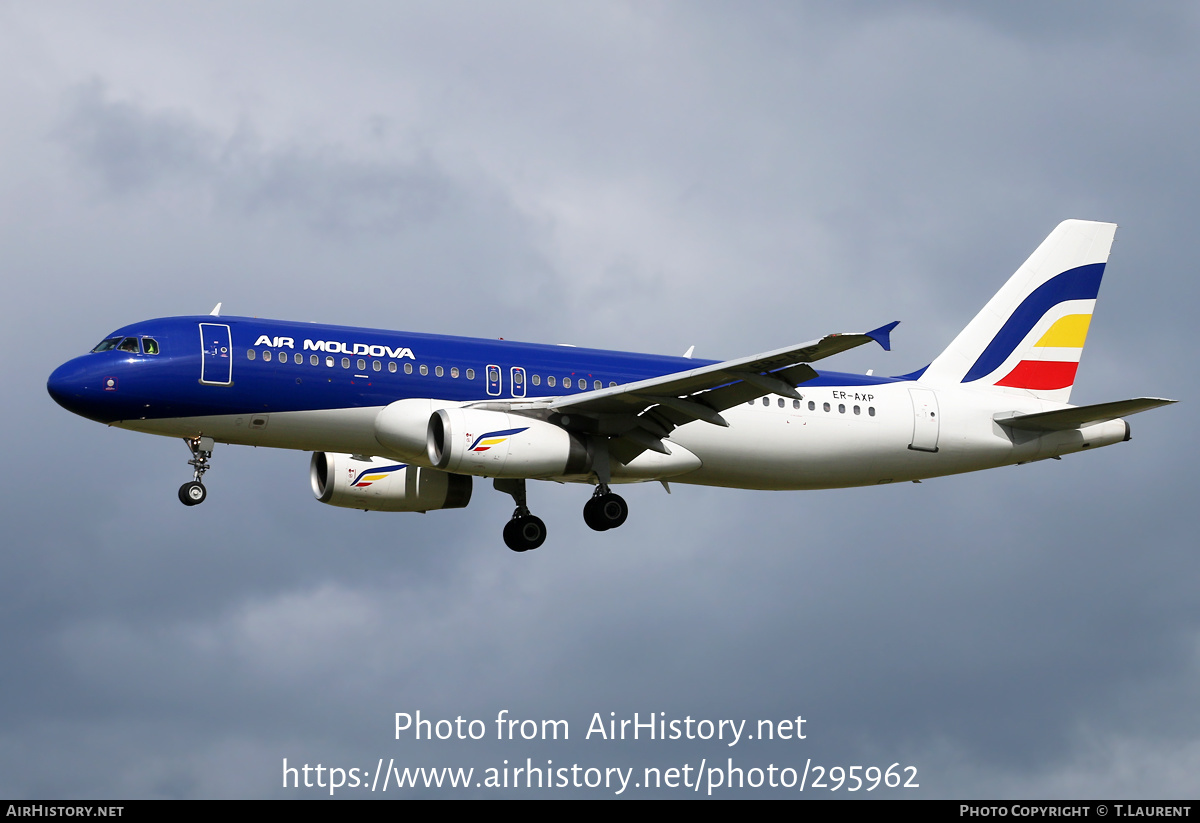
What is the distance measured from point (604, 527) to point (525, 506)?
11.3ft

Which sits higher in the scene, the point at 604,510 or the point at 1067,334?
the point at 1067,334

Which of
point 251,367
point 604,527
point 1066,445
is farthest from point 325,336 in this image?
point 1066,445

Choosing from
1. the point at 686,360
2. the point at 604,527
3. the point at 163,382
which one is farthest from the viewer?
the point at 686,360

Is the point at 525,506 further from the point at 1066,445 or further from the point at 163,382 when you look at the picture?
the point at 1066,445

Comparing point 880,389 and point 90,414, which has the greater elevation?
point 880,389

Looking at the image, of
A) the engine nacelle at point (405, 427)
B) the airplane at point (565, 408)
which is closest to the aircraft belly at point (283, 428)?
the airplane at point (565, 408)

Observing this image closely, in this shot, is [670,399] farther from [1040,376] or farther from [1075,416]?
[1040,376]

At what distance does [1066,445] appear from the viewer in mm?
40656

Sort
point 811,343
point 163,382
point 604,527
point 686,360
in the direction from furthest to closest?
point 686,360 < point 604,527 < point 163,382 < point 811,343

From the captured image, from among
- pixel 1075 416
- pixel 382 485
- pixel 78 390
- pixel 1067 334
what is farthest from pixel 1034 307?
pixel 78 390

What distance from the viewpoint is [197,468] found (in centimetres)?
3488

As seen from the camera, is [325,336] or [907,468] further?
[907,468]

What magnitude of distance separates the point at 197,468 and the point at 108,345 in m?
3.32

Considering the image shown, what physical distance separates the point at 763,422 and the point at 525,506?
6.42 metres
